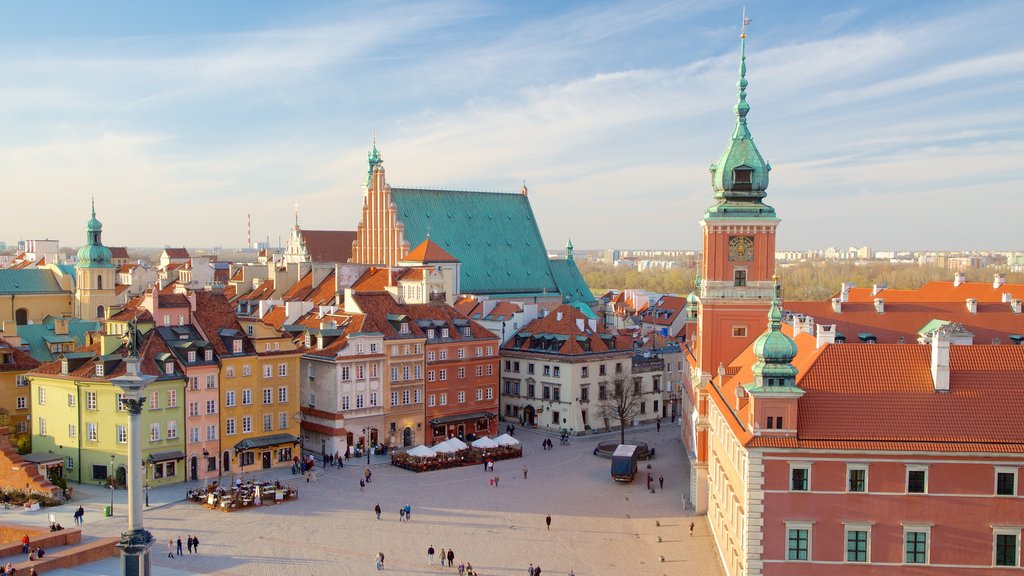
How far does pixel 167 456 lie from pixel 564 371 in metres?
31.1

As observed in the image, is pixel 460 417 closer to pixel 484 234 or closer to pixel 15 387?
pixel 15 387

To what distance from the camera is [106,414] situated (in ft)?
188

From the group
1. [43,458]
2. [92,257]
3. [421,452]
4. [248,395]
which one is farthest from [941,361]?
[92,257]

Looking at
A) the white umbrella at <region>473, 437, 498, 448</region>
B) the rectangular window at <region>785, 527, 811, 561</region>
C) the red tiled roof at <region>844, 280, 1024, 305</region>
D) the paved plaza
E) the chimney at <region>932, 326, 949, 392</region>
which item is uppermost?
the red tiled roof at <region>844, 280, 1024, 305</region>

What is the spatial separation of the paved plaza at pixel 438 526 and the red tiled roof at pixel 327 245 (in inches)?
2386

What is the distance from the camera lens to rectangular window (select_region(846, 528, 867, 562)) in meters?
35.8

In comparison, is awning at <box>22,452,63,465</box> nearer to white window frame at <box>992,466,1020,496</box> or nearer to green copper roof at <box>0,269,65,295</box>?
green copper roof at <box>0,269,65,295</box>

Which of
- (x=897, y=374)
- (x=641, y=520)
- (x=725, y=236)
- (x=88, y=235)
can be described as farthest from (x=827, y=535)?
(x=88, y=235)

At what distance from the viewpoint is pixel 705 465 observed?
177 feet

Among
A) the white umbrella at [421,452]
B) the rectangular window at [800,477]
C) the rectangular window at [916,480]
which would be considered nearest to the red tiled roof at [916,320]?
the white umbrella at [421,452]

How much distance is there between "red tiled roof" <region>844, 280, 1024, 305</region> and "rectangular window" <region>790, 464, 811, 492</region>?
4431 centimetres

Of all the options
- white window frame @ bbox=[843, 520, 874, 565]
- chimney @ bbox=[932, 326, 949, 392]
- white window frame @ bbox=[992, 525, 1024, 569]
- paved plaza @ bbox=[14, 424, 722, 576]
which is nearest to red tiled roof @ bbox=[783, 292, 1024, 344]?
paved plaza @ bbox=[14, 424, 722, 576]

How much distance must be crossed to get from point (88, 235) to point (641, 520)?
192 feet

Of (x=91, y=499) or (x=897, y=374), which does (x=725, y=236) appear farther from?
(x=91, y=499)
